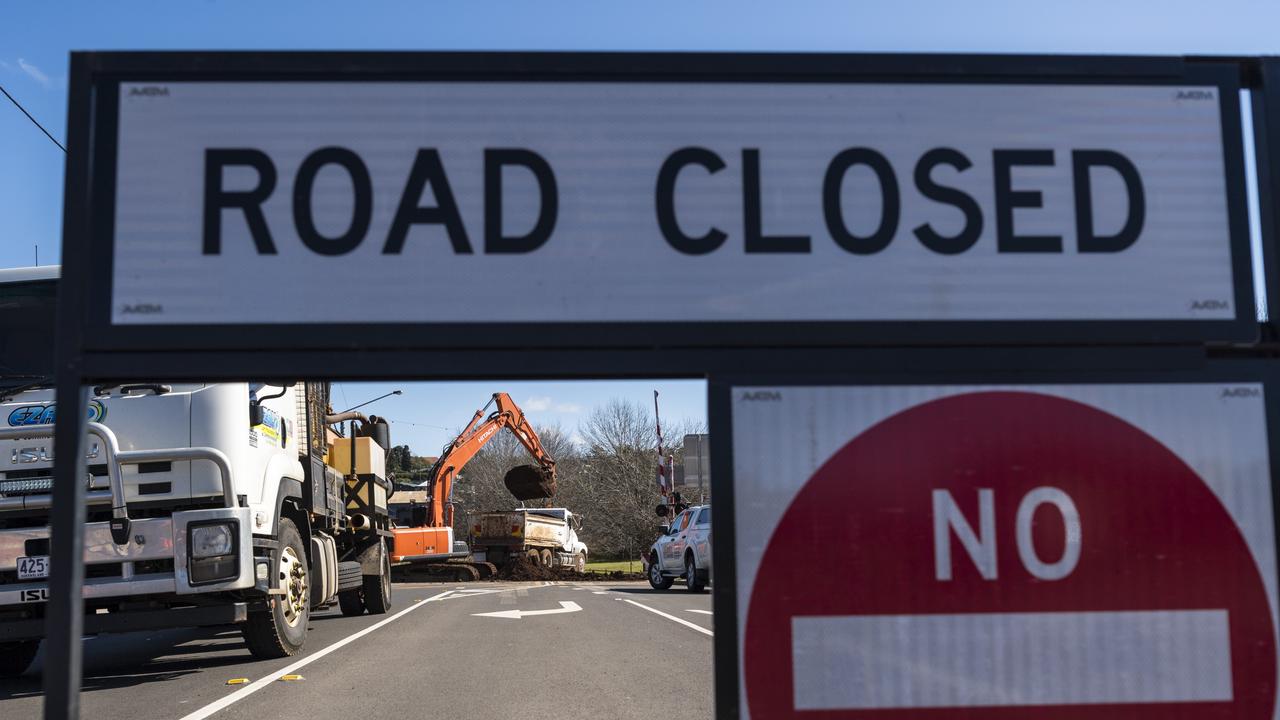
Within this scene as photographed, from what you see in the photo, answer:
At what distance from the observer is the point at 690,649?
947 centimetres

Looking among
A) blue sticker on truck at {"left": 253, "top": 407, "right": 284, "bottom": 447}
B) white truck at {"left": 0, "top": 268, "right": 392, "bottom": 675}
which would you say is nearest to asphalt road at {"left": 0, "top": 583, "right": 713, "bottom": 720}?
white truck at {"left": 0, "top": 268, "right": 392, "bottom": 675}

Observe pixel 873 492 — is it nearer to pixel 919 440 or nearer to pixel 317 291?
pixel 919 440

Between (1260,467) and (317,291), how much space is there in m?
2.17

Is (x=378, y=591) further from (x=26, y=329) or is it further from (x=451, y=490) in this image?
(x=451, y=490)

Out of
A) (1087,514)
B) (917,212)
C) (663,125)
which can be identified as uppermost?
(663,125)

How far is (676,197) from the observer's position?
235 centimetres

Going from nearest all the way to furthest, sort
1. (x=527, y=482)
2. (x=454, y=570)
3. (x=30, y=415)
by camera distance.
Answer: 1. (x=30, y=415)
2. (x=527, y=482)
3. (x=454, y=570)

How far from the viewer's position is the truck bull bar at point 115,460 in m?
7.10

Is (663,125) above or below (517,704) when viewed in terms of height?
above

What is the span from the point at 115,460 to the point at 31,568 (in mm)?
980

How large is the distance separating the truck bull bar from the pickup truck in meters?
10.8

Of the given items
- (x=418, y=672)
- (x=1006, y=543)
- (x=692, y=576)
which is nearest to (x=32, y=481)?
(x=418, y=672)

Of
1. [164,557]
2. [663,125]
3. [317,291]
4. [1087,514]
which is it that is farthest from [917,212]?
[164,557]

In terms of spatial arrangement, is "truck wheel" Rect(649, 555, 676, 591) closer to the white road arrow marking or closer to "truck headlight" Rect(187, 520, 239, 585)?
the white road arrow marking
